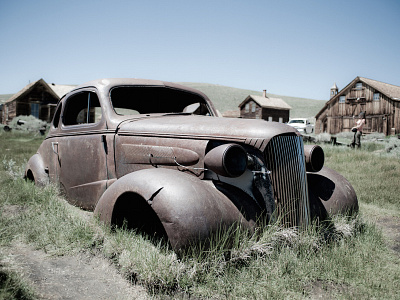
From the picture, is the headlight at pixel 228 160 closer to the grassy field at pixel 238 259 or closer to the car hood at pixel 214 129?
the car hood at pixel 214 129

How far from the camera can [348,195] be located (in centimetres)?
344

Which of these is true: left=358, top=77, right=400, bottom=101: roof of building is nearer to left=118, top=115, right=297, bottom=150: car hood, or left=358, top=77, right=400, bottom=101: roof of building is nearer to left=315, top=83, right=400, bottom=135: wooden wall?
left=315, top=83, right=400, bottom=135: wooden wall

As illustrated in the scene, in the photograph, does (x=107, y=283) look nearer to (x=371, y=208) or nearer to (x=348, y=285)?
(x=348, y=285)

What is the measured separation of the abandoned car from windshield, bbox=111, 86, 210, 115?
15mm

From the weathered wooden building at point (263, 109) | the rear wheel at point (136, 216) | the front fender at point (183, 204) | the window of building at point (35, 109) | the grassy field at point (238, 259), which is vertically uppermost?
the weathered wooden building at point (263, 109)

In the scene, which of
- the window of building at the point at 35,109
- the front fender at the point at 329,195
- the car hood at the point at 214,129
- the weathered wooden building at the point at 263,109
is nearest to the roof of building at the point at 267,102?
the weathered wooden building at the point at 263,109

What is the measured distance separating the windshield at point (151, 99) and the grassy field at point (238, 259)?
4.67 ft

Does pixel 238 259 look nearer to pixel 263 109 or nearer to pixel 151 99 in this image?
pixel 151 99

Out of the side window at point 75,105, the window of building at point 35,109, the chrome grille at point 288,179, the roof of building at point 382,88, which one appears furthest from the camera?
the window of building at point 35,109

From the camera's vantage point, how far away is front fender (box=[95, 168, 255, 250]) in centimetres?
212

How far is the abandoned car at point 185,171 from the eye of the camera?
227 cm

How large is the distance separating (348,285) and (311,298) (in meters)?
0.42

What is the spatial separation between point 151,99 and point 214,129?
5.34 ft

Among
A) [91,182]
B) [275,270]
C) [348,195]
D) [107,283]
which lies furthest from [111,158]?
[348,195]
